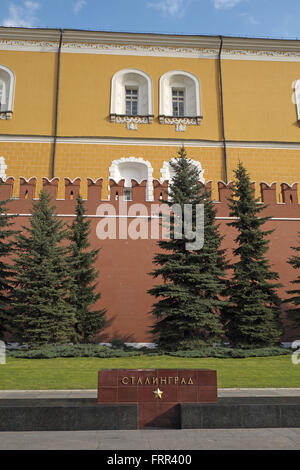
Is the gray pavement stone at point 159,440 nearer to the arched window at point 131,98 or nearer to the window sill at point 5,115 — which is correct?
the arched window at point 131,98

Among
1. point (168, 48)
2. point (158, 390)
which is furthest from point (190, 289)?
point (168, 48)

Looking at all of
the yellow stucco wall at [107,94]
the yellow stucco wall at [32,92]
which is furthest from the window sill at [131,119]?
the yellow stucco wall at [32,92]

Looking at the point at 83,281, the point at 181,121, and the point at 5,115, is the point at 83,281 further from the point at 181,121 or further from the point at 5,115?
the point at 5,115

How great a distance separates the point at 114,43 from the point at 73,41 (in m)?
1.91

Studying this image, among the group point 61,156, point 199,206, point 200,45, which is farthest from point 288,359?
point 200,45

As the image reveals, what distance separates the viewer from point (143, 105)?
19281mm

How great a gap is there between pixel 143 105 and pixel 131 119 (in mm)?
1348

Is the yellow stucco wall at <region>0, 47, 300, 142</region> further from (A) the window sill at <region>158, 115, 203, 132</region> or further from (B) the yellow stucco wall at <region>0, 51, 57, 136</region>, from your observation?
(A) the window sill at <region>158, 115, 203, 132</region>

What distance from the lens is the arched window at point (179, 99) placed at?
1862 cm

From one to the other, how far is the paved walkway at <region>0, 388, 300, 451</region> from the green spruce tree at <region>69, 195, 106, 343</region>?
6136 millimetres

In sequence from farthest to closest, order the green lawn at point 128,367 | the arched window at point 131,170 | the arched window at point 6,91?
the arched window at point 6,91
the arched window at point 131,170
the green lawn at point 128,367

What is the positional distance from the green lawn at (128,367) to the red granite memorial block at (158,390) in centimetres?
175

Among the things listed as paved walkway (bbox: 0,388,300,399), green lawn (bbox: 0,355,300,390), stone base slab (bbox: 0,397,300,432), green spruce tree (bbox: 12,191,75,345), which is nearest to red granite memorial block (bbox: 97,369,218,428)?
stone base slab (bbox: 0,397,300,432)

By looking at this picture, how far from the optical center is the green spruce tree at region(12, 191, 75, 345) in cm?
1025
